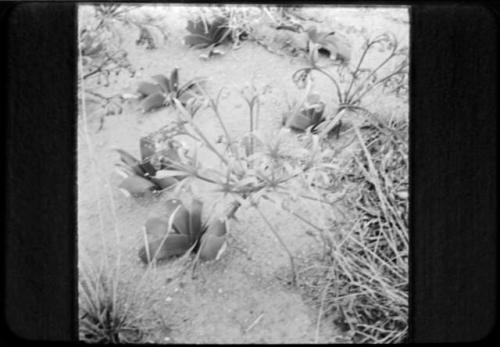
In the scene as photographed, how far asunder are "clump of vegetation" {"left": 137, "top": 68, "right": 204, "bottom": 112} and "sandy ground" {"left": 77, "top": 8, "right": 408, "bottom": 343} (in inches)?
0.7

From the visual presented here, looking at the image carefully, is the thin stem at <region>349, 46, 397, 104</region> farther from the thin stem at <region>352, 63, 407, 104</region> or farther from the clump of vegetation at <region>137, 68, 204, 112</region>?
the clump of vegetation at <region>137, 68, 204, 112</region>

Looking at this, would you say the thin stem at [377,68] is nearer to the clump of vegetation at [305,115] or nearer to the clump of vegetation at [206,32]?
the clump of vegetation at [305,115]

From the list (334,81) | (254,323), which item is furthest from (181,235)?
(334,81)

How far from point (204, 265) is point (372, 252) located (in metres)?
0.42

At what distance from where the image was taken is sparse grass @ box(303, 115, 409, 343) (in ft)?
4.13

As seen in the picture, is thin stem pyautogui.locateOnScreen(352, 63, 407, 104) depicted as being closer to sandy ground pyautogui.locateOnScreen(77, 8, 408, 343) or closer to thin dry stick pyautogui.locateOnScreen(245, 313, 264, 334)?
sandy ground pyautogui.locateOnScreen(77, 8, 408, 343)

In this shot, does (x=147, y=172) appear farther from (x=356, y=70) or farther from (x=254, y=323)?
(x=356, y=70)

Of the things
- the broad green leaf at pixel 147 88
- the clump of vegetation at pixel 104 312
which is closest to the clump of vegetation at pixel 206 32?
the broad green leaf at pixel 147 88

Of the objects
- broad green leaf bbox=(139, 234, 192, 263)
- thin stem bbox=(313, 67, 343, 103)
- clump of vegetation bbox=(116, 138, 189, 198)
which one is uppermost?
A: thin stem bbox=(313, 67, 343, 103)

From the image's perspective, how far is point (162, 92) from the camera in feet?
4.17

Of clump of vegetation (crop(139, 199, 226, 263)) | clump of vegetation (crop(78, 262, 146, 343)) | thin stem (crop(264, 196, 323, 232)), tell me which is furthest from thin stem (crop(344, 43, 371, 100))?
clump of vegetation (crop(78, 262, 146, 343))

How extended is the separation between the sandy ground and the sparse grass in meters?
0.05

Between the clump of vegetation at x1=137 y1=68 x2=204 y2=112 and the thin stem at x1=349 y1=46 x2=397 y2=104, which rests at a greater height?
the thin stem at x1=349 y1=46 x2=397 y2=104

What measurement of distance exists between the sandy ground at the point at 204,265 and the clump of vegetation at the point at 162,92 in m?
0.02
